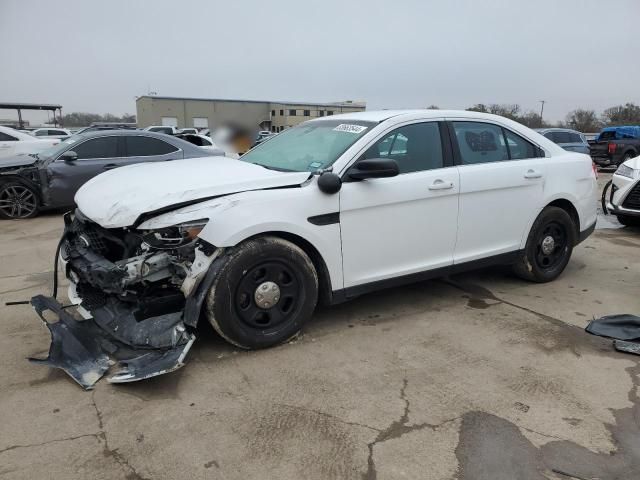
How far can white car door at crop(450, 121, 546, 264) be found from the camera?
4.32 m

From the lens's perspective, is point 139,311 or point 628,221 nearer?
point 139,311

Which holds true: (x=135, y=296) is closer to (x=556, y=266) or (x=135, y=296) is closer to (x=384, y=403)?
(x=384, y=403)

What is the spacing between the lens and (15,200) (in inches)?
334

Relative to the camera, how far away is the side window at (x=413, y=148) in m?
3.96

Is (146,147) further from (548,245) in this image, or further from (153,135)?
(548,245)

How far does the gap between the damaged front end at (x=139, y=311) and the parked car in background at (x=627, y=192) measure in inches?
263

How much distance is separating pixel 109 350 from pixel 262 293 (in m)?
1.06

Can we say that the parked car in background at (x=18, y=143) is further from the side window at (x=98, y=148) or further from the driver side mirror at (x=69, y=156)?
the driver side mirror at (x=69, y=156)

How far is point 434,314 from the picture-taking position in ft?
14.1

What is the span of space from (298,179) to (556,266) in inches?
124

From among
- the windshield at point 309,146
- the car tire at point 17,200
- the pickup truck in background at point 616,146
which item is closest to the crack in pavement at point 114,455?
the windshield at point 309,146

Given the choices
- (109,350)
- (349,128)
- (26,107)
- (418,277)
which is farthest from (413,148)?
(26,107)

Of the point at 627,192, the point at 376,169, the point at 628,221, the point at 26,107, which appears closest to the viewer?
the point at 376,169

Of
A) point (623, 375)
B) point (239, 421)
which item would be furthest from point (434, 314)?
point (239, 421)
